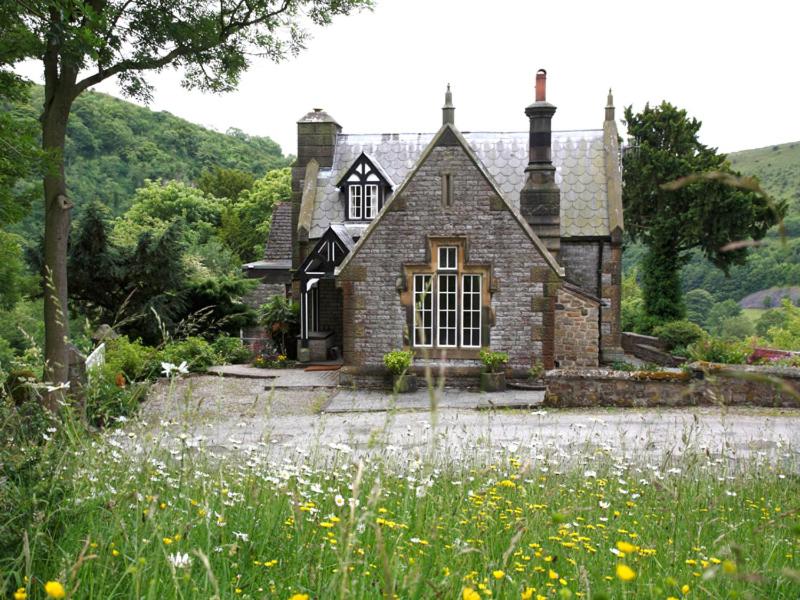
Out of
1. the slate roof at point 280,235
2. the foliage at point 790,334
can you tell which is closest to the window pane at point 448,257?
the slate roof at point 280,235

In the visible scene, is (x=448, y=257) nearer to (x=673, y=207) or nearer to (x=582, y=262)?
(x=582, y=262)

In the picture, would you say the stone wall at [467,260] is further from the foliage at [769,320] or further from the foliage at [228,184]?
the foliage at [228,184]

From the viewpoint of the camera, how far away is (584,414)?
1588 cm

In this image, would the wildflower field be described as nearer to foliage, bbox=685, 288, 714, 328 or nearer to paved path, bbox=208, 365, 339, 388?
paved path, bbox=208, 365, 339, 388

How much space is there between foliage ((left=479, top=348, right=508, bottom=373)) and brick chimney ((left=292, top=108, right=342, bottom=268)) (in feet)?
35.2

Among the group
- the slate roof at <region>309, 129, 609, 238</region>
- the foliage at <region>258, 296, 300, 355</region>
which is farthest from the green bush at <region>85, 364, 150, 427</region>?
the slate roof at <region>309, 129, 609, 238</region>

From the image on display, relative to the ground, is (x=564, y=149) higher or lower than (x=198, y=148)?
lower

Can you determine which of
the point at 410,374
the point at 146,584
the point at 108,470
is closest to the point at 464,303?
the point at 410,374

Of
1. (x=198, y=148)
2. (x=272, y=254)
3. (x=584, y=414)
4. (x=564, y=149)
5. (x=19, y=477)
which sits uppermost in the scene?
(x=198, y=148)

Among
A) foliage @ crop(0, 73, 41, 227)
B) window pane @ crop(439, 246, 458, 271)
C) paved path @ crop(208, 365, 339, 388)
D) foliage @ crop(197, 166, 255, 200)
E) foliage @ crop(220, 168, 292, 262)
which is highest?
foliage @ crop(197, 166, 255, 200)

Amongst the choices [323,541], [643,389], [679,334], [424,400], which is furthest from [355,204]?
[323,541]

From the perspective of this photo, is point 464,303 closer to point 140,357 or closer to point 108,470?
point 140,357

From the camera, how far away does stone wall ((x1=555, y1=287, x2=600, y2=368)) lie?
76.3 feet

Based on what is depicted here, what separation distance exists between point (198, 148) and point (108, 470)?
3205 inches
